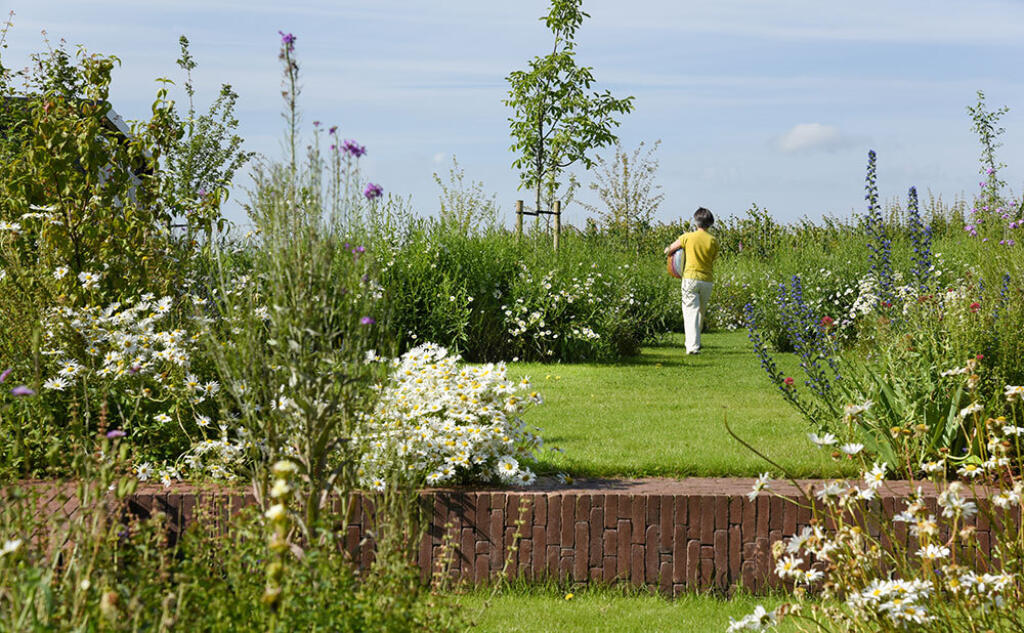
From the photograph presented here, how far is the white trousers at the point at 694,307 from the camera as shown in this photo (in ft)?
41.1

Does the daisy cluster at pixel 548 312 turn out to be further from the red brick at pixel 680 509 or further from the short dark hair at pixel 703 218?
the red brick at pixel 680 509

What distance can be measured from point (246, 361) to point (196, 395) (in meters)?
1.87

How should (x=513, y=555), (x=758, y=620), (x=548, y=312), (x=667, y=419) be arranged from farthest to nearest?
(x=548, y=312) → (x=667, y=419) → (x=513, y=555) → (x=758, y=620)

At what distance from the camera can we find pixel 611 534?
4.86 meters

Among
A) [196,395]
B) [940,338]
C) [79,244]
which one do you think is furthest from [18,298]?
[940,338]

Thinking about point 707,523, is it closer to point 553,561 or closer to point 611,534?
point 611,534

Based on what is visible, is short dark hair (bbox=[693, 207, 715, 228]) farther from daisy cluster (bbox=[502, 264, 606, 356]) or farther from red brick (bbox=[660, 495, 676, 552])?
red brick (bbox=[660, 495, 676, 552])

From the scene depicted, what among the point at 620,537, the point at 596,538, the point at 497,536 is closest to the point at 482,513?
the point at 497,536

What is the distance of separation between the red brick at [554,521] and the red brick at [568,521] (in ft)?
0.05

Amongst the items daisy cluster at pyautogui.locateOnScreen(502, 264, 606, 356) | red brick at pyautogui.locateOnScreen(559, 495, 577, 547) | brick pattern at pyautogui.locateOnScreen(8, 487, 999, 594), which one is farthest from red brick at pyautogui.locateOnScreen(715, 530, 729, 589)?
daisy cluster at pyautogui.locateOnScreen(502, 264, 606, 356)

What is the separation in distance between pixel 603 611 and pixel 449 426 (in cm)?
115

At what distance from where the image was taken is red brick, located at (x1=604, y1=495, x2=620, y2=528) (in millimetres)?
4863

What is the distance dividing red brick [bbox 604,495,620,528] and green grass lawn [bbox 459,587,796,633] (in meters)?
0.32

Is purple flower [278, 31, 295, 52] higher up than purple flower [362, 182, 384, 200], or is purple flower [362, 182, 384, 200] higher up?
purple flower [278, 31, 295, 52]
